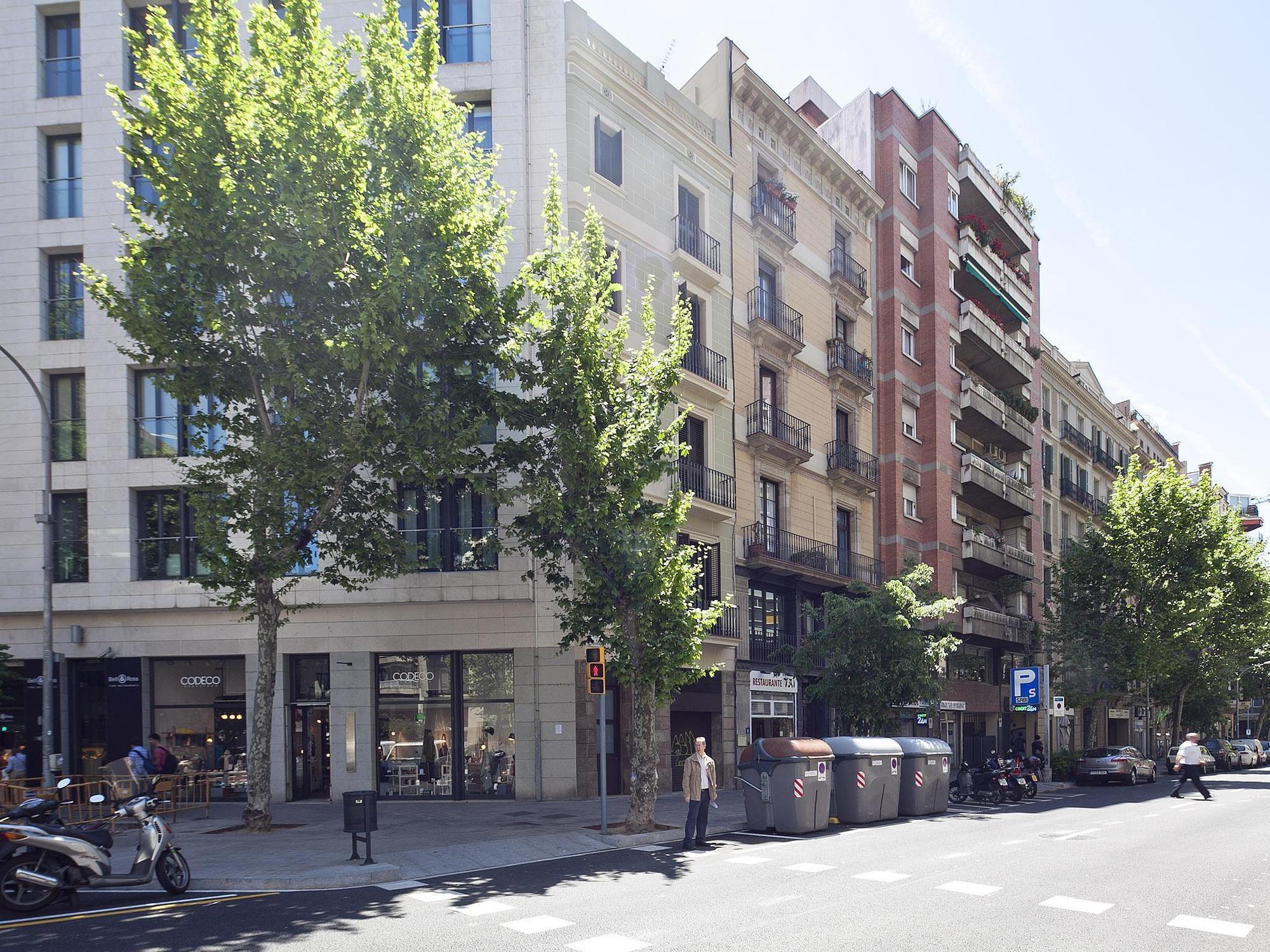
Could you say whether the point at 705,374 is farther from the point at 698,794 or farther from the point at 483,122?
the point at 698,794

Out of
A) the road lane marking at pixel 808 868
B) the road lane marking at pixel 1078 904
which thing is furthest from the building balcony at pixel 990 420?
the road lane marking at pixel 1078 904

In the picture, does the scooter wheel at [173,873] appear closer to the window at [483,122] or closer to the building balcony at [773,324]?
the window at [483,122]

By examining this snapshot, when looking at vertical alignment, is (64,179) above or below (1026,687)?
above

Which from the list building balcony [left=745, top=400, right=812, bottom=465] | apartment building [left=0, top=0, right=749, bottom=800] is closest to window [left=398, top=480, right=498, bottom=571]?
apartment building [left=0, top=0, right=749, bottom=800]

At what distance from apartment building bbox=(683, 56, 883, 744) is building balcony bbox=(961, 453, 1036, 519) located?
6.20 meters

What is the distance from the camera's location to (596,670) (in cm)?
1583

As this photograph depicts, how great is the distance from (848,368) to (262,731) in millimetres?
22293

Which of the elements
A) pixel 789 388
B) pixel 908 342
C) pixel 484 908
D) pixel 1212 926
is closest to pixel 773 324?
pixel 789 388

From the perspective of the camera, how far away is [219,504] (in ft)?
51.7

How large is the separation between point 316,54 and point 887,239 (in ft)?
83.8

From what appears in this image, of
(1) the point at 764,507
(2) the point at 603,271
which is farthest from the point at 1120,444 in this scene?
(2) the point at 603,271

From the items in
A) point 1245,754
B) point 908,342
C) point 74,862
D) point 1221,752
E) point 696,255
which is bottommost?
point 1245,754

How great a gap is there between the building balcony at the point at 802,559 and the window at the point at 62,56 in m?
19.3

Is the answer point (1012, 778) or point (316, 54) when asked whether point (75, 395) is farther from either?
point (1012, 778)
